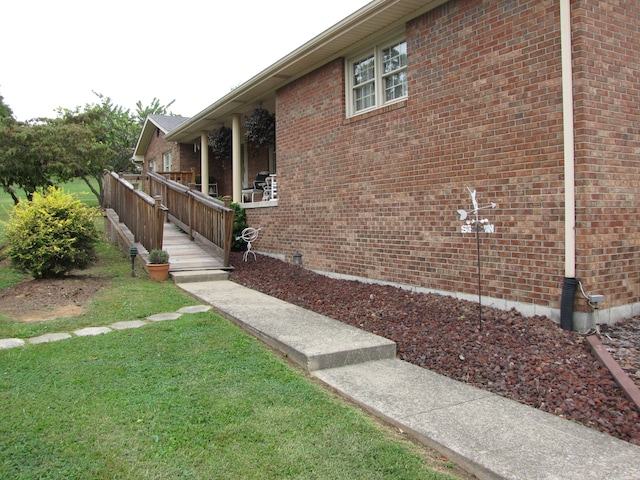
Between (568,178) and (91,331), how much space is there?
5.30 metres

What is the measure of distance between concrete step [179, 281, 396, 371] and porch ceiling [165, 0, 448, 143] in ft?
13.8

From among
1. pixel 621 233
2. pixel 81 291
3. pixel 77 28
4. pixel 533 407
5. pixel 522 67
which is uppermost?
pixel 77 28

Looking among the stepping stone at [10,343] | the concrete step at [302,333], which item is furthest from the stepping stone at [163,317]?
the stepping stone at [10,343]

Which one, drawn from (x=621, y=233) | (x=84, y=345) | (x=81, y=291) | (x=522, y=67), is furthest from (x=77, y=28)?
(x=621, y=233)

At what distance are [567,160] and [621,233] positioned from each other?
106 centimetres

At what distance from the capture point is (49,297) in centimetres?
696

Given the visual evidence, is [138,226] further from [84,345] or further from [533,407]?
[533,407]

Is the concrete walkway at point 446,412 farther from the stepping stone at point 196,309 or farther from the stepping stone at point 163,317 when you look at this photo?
the stepping stone at point 196,309

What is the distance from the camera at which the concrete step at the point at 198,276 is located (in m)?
8.47

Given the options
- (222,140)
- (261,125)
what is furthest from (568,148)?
(222,140)

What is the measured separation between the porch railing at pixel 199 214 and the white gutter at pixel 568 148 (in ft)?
19.3

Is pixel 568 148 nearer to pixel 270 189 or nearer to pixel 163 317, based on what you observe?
pixel 163 317

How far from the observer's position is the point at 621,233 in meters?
5.27

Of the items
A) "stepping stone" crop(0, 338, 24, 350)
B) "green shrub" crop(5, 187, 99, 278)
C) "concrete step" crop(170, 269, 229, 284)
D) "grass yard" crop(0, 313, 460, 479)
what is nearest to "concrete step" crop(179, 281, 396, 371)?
"grass yard" crop(0, 313, 460, 479)
